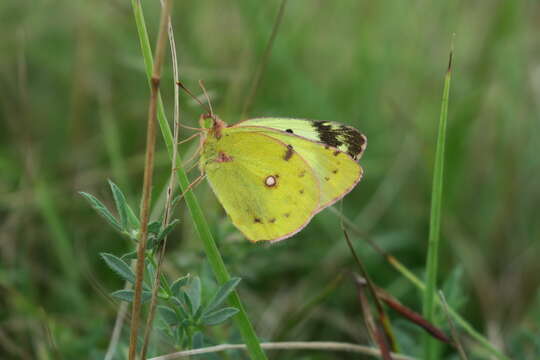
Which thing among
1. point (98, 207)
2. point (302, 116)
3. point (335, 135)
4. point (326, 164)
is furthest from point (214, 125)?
point (302, 116)

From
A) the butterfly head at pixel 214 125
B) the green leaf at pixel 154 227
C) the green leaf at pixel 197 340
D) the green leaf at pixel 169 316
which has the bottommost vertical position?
the green leaf at pixel 197 340

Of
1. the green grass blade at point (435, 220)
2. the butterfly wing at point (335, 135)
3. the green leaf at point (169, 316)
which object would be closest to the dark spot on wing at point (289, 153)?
the butterfly wing at point (335, 135)

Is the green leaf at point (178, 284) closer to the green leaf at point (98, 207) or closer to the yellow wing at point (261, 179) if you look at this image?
the green leaf at point (98, 207)

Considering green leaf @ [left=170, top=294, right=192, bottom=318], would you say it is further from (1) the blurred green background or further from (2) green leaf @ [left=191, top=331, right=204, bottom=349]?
(1) the blurred green background

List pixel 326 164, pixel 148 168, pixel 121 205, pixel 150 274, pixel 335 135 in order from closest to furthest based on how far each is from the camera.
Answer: pixel 148 168 < pixel 121 205 < pixel 150 274 < pixel 326 164 < pixel 335 135

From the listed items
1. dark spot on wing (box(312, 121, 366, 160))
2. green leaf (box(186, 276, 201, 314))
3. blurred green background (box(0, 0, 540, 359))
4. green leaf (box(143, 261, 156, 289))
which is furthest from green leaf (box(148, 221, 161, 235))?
dark spot on wing (box(312, 121, 366, 160))

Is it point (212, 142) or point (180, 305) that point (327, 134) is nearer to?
point (212, 142)
